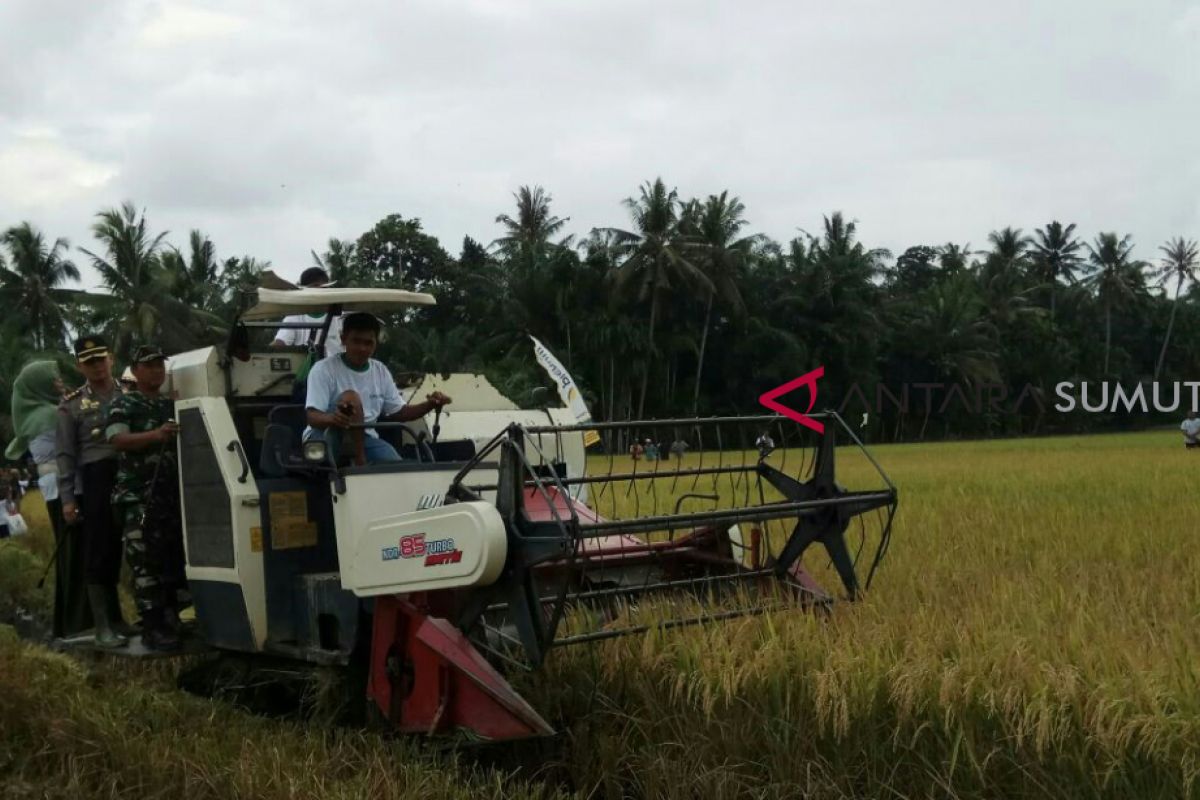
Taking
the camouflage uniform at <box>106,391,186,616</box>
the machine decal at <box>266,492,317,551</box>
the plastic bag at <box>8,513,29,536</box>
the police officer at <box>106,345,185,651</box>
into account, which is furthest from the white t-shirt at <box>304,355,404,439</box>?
the plastic bag at <box>8,513,29,536</box>

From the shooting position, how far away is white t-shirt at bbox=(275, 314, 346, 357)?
22.9ft

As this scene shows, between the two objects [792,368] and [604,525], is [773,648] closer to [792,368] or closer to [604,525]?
[604,525]

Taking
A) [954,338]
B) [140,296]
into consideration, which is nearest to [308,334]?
A: [140,296]

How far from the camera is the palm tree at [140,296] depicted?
124 ft

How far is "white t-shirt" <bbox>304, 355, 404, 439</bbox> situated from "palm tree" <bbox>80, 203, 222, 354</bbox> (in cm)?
3254

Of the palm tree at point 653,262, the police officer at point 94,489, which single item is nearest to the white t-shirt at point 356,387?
the police officer at point 94,489

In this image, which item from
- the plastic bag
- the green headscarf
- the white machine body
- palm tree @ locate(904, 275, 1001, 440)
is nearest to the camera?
the white machine body

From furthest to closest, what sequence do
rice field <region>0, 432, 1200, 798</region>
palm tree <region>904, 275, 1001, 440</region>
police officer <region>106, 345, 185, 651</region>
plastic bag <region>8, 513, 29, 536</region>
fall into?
palm tree <region>904, 275, 1001, 440</region> < plastic bag <region>8, 513, 29, 536</region> < police officer <region>106, 345, 185, 651</region> < rice field <region>0, 432, 1200, 798</region>

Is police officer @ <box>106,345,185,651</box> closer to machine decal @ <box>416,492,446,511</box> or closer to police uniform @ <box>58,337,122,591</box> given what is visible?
police uniform @ <box>58,337,122,591</box>

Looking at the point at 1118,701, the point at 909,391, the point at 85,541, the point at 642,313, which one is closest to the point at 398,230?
Result: the point at 642,313

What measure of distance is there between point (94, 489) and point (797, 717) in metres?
4.28

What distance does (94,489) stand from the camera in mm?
6844

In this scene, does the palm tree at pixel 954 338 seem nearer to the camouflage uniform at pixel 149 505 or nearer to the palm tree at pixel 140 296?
the palm tree at pixel 140 296

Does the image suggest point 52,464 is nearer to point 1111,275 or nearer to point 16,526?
point 16,526
